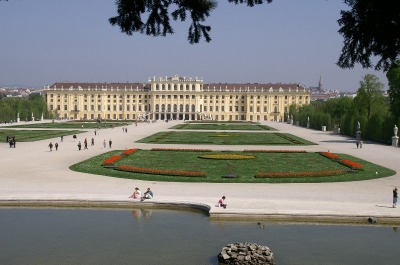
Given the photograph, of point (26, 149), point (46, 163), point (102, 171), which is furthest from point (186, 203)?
point (26, 149)

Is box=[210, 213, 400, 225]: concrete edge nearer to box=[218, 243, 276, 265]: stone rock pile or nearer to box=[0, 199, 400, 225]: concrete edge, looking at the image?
box=[0, 199, 400, 225]: concrete edge

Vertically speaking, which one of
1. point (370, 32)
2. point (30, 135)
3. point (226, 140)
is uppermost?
point (370, 32)

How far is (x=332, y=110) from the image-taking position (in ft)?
275

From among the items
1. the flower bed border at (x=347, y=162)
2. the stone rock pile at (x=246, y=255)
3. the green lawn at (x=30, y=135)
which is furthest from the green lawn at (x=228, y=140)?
the stone rock pile at (x=246, y=255)

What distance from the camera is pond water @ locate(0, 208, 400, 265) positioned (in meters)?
11.6

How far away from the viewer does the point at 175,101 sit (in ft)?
462

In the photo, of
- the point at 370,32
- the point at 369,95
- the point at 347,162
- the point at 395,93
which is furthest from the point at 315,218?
the point at 369,95

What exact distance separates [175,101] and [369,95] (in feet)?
267

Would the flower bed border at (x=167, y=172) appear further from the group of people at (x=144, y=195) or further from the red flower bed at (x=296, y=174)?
the group of people at (x=144, y=195)

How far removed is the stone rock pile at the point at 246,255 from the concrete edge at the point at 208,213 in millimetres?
3961

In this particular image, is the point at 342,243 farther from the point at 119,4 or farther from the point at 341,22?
the point at 119,4

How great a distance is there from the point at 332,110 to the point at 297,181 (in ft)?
209

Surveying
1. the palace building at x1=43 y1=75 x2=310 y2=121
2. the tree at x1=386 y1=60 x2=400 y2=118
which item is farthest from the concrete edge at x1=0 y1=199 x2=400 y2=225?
the palace building at x1=43 y1=75 x2=310 y2=121

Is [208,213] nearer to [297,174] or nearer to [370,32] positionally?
[297,174]
